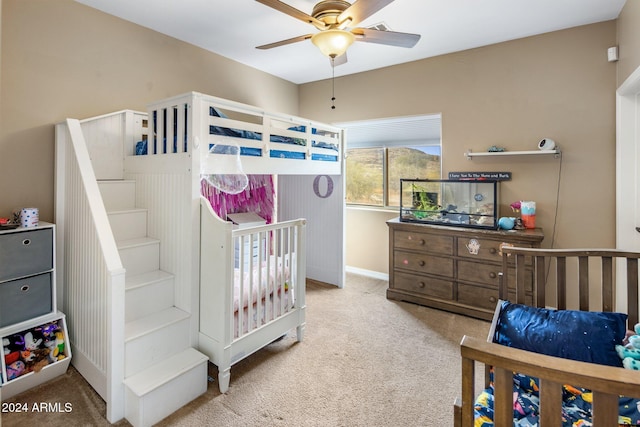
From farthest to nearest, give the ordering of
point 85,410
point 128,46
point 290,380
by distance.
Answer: point 128,46, point 290,380, point 85,410

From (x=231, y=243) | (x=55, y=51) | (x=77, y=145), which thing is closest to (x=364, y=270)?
(x=231, y=243)

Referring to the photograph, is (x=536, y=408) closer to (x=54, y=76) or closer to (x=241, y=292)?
(x=241, y=292)

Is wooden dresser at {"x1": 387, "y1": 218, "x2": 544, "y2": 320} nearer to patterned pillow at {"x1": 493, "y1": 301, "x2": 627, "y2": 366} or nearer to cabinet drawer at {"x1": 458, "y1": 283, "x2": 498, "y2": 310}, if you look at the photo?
cabinet drawer at {"x1": 458, "y1": 283, "x2": 498, "y2": 310}

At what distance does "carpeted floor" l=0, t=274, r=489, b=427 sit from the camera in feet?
5.70

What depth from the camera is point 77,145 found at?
2096 millimetres

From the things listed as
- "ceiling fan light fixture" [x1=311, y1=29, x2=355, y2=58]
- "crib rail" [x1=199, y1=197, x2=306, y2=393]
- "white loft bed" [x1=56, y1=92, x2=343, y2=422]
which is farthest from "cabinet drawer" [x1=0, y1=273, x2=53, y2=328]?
"ceiling fan light fixture" [x1=311, y1=29, x2=355, y2=58]

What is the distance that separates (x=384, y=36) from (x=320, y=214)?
90.0 inches

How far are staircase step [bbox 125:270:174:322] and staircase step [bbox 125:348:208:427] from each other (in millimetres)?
355

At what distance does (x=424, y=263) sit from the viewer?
3.24 meters

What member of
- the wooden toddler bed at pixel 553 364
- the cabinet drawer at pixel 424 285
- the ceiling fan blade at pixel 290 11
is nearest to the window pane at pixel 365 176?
the cabinet drawer at pixel 424 285

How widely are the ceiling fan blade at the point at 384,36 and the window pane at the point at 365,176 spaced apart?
2.08m

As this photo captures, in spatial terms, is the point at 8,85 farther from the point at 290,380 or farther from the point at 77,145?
the point at 290,380

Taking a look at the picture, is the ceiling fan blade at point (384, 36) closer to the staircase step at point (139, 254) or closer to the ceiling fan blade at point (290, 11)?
the ceiling fan blade at point (290, 11)

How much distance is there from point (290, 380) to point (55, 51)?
2.95 metres
